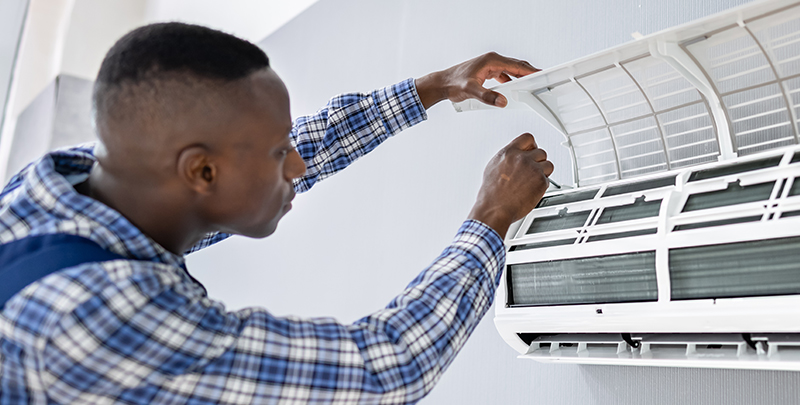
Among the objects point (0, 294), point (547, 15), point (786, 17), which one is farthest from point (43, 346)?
point (547, 15)

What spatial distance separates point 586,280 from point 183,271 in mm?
623

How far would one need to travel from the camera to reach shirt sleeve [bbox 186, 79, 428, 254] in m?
1.19

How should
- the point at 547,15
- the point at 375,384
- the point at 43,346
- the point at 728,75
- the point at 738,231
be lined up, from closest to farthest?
1. the point at 43,346
2. the point at 375,384
3. the point at 738,231
4. the point at 728,75
5. the point at 547,15

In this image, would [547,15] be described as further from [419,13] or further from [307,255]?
[307,255]

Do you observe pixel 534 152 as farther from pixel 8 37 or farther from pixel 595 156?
pixel 8 37

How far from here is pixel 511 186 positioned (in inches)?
35.3

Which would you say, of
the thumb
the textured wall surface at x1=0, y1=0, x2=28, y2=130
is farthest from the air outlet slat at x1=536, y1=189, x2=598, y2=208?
the textured wall surface at x1=0, y1=0, x2=28, y2=130

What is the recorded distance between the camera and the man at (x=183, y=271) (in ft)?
2.02

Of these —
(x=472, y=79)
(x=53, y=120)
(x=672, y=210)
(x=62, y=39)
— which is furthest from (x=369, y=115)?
(x=62, y=39)

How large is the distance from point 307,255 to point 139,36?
1557 millimetres

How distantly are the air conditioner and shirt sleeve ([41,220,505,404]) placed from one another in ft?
1.01

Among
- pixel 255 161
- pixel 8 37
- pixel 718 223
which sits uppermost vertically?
pixel 8 37

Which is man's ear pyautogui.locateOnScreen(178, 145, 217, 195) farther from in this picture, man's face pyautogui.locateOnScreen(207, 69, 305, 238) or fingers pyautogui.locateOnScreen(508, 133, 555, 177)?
fingers pyautogui.locateOnScreen(508, 133, 555, 177)

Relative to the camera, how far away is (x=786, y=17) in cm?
86
